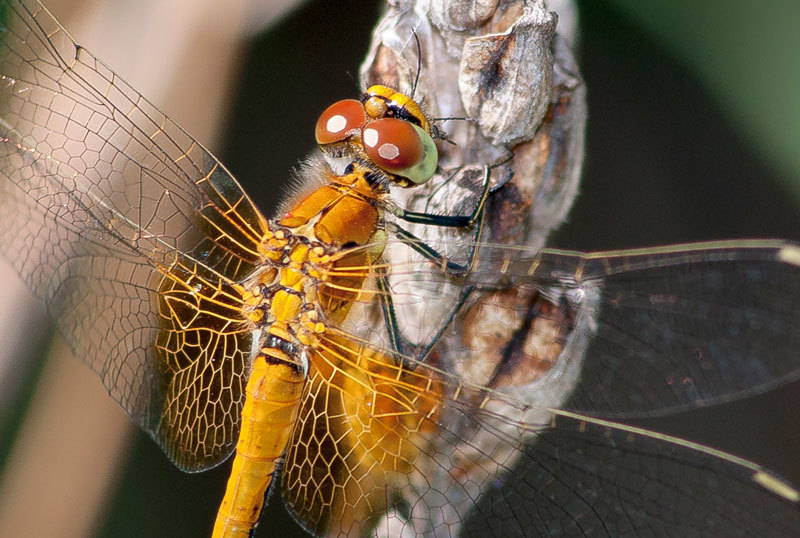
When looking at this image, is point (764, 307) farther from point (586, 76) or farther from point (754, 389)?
point (586, 76)

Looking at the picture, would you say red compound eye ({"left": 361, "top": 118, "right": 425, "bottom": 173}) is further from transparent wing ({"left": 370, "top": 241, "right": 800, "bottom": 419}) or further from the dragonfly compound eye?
transparent wing ({"left": 370, "top": 241, "right": 800, "bottom": 419})

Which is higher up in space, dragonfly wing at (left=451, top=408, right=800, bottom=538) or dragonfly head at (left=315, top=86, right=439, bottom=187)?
dragonfly head at (left=315, top=86, right=439, bottom=187)

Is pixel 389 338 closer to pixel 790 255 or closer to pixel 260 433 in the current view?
pixel 260 433

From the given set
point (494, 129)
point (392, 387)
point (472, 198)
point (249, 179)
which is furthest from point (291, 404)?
point (249, 179)

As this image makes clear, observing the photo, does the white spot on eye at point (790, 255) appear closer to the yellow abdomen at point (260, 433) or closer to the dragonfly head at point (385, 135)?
the dragonfly head at point (385, 135)

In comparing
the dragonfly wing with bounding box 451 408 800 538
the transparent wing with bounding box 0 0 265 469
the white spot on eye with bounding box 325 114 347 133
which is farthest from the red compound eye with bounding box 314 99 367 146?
the dragonfly wing with bounding box 451 408 800 538

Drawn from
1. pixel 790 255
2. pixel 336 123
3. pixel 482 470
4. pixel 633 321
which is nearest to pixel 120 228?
pixel 336 123
